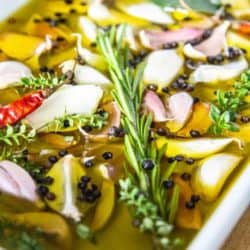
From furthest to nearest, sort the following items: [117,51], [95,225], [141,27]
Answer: [141,27] → [117,51] → [95,225]

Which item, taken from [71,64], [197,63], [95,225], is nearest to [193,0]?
[197,63]

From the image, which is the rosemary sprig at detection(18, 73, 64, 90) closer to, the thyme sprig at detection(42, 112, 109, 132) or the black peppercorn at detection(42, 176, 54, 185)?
the thyme sprig at detection(42, 112, 109, 132)

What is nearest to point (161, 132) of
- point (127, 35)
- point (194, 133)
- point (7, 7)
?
point (194, 133)

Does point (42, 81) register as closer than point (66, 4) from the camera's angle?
Yes

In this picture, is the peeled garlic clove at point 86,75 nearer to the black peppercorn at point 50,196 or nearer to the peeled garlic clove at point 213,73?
the peeled garlic clove at point 213,73

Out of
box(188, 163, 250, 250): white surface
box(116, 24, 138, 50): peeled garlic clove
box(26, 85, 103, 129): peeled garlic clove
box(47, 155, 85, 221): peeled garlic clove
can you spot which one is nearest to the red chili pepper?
box(26, 85, 103, 129): peeled garlic clove

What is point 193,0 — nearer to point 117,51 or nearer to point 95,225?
point 117,51

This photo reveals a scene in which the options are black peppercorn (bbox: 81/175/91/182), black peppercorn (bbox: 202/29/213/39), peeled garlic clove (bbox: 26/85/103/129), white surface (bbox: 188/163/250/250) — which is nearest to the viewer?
white surface (bbox: 188/163/250/250)

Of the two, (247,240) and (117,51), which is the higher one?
(117,51)
